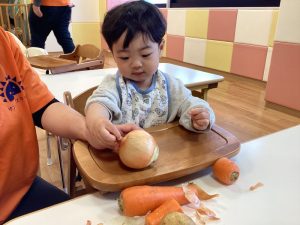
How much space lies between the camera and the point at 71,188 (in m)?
1.10

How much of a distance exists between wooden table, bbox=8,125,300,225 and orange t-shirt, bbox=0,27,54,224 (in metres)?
0.28

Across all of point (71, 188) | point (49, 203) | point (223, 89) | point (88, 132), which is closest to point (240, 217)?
point (88, 132)

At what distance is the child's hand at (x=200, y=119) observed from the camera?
2.34ft

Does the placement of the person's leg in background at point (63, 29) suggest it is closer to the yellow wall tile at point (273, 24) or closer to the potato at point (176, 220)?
the yellow wall tile at point (273, 24)

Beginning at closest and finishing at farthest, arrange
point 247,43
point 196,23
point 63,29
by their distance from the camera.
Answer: point 63,29
point 247,43
point 196,23

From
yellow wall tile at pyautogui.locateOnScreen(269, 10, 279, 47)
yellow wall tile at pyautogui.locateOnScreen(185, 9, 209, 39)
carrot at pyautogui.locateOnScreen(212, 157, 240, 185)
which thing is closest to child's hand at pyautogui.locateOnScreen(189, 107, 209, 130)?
carrot at pyautogui.locateOnScreen(212, 157, 240, 185)

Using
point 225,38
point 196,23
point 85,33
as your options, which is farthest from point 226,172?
point 85,33

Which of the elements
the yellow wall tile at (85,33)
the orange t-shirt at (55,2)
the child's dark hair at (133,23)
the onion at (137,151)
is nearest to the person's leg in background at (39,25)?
the orange t-shirt at (55,2)

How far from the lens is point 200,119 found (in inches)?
28.2

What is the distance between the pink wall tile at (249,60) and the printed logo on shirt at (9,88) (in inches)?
120

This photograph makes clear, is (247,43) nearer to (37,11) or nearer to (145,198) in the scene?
(37,11)

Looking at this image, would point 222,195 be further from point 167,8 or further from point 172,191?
point 167,8

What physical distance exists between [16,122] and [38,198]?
21 cm

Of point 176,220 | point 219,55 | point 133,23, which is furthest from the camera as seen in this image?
point 219,55
